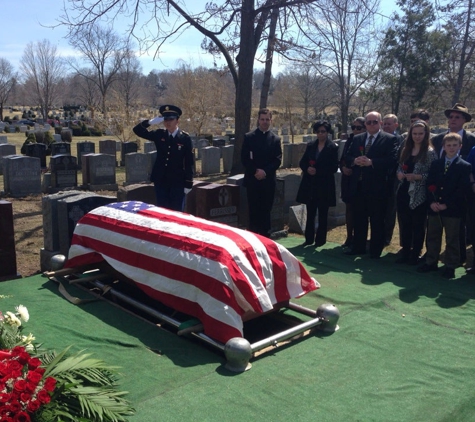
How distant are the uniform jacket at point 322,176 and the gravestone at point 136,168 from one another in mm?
7048

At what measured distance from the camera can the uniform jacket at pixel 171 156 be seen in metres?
6.41

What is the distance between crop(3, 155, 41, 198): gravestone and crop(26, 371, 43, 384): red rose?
9941 mm

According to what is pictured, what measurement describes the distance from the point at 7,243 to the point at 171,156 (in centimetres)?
203

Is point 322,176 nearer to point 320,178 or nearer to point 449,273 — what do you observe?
point 320,178

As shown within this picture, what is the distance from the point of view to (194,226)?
4566mm

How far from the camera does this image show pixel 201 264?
4043mm

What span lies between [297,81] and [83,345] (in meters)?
41.7

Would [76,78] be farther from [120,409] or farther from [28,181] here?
[120,409]

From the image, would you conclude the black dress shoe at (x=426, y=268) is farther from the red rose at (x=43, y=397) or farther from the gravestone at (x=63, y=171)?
the gravestone at (x=63, y=171)

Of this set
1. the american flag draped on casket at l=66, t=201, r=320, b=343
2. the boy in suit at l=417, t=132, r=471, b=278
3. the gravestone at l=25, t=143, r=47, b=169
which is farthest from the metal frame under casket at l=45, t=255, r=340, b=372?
the gravestone at l=25, t=143, r=47, b=169

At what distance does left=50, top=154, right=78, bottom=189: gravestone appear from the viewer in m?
12.2

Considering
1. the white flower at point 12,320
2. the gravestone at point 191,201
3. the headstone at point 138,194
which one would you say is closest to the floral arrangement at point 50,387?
the white flower at point 12,320

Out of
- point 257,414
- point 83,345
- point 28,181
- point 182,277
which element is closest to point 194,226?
point 182,277

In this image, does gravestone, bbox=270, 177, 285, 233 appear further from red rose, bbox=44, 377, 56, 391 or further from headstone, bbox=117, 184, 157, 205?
red rose, bbox=44, 377, 56, 391
